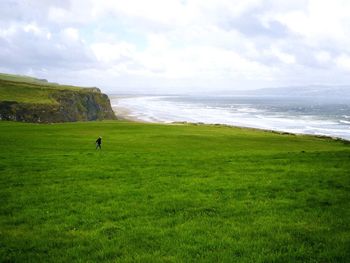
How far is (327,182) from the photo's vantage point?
63.9ft

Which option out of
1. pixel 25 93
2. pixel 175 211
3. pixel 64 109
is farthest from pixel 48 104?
pixel 175 211

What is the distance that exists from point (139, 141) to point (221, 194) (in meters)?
32.0

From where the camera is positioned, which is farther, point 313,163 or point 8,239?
point 313,163

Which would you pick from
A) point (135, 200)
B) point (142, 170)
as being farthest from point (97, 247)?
point (142, 170)

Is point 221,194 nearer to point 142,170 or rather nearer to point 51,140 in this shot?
point 142,170

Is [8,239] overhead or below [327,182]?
below

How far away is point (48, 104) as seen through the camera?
127 metres

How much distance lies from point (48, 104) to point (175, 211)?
4786 inches

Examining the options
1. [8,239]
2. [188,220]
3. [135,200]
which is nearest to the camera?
[8,239]

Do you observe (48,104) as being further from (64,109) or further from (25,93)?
(25,93)

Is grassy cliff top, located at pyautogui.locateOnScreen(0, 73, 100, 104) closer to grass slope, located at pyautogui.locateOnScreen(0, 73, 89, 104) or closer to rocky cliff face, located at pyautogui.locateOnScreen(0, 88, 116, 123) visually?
grass slope, located at pyautogui.locateOnScreen(0, 73, 89, 104)

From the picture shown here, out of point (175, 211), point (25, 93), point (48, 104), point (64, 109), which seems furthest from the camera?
point (25, 93)

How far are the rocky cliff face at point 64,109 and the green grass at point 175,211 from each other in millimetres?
97714

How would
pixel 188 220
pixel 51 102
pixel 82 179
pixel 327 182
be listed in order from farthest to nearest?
pixel 51 102, pixel 82 179, pixel 327 182, pixel 188 220
